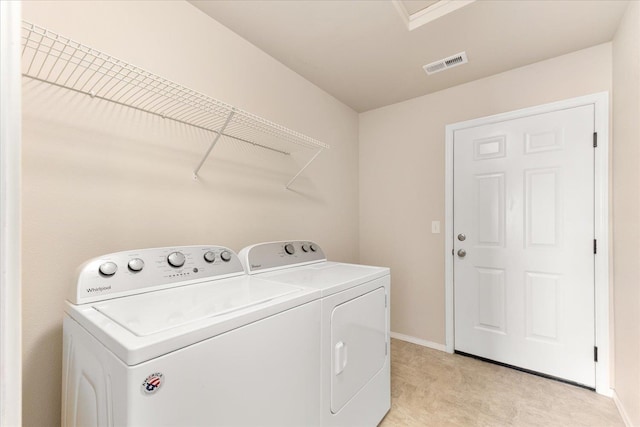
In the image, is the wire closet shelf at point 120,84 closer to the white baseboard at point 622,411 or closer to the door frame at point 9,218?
the door frame at point 9,218

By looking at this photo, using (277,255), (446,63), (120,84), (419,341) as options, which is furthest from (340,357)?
(446,63)

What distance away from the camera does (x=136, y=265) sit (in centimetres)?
107

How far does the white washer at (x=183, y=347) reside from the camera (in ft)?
2.18

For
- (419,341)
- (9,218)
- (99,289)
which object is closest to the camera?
(9,218)

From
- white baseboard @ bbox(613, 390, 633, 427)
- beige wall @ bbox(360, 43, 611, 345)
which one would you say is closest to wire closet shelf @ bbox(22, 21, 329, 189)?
beige wall @ bbox(360, 43, 611, 345)

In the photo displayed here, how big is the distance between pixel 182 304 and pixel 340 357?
0.72 meters

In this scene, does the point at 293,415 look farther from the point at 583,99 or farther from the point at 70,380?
the point at 583,99

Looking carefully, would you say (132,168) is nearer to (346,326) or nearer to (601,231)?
(346,326)

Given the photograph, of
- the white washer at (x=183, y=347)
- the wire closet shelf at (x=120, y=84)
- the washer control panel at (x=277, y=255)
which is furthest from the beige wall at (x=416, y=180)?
the white washer at (x=183, y=347)

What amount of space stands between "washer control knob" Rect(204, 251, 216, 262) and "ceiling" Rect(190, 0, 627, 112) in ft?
4.48

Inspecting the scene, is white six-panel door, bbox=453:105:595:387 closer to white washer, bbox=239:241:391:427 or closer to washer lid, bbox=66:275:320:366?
white washer, bbox=239:241:391:427

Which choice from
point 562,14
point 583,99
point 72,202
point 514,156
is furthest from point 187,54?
point 583,99

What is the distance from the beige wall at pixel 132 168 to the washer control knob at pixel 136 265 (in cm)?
18

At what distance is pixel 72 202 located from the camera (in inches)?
45.4
